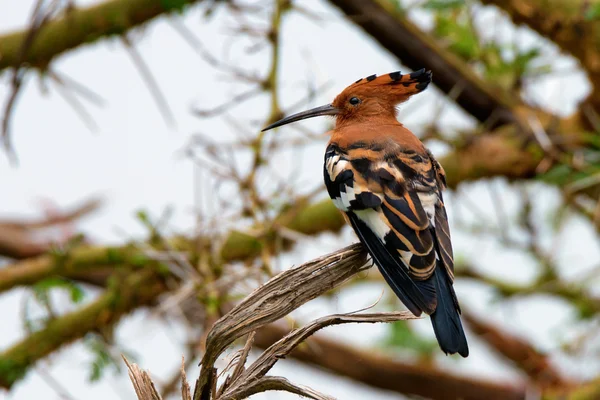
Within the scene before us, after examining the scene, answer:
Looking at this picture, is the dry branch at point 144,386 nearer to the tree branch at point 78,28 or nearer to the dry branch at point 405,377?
the tree branch at point 78,28

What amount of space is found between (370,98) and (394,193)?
25.7 inches

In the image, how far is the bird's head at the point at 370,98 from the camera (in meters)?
2.87

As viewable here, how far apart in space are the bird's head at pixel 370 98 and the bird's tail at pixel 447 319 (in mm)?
876

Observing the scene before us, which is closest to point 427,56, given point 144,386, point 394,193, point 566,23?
point 566,23

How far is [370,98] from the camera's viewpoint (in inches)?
115

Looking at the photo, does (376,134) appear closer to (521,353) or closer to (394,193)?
(394,193)

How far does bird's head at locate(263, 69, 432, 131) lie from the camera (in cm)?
287

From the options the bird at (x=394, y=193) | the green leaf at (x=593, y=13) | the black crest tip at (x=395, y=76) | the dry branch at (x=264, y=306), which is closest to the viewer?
the dry branch at (x=264, y=306)

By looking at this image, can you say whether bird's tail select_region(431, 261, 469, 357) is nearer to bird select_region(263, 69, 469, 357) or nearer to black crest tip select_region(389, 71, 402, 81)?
bird select_region(263, 69, 469, 357)

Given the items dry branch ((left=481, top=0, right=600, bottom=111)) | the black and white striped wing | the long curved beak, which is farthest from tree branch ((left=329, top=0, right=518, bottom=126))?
the black and white striped wing

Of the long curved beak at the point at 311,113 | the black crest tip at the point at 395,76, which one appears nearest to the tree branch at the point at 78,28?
the long curved beak at the point at 311,113

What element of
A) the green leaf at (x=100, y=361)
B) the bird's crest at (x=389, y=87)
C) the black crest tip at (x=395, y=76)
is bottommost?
the green leaf at (x=100, y=361)

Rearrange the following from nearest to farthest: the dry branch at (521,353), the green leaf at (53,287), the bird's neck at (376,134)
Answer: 1. the bird's neck at (376,134)
2. the green leaf at (53,287)
3. the dry branch at (521,353)

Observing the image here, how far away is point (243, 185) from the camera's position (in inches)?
121
